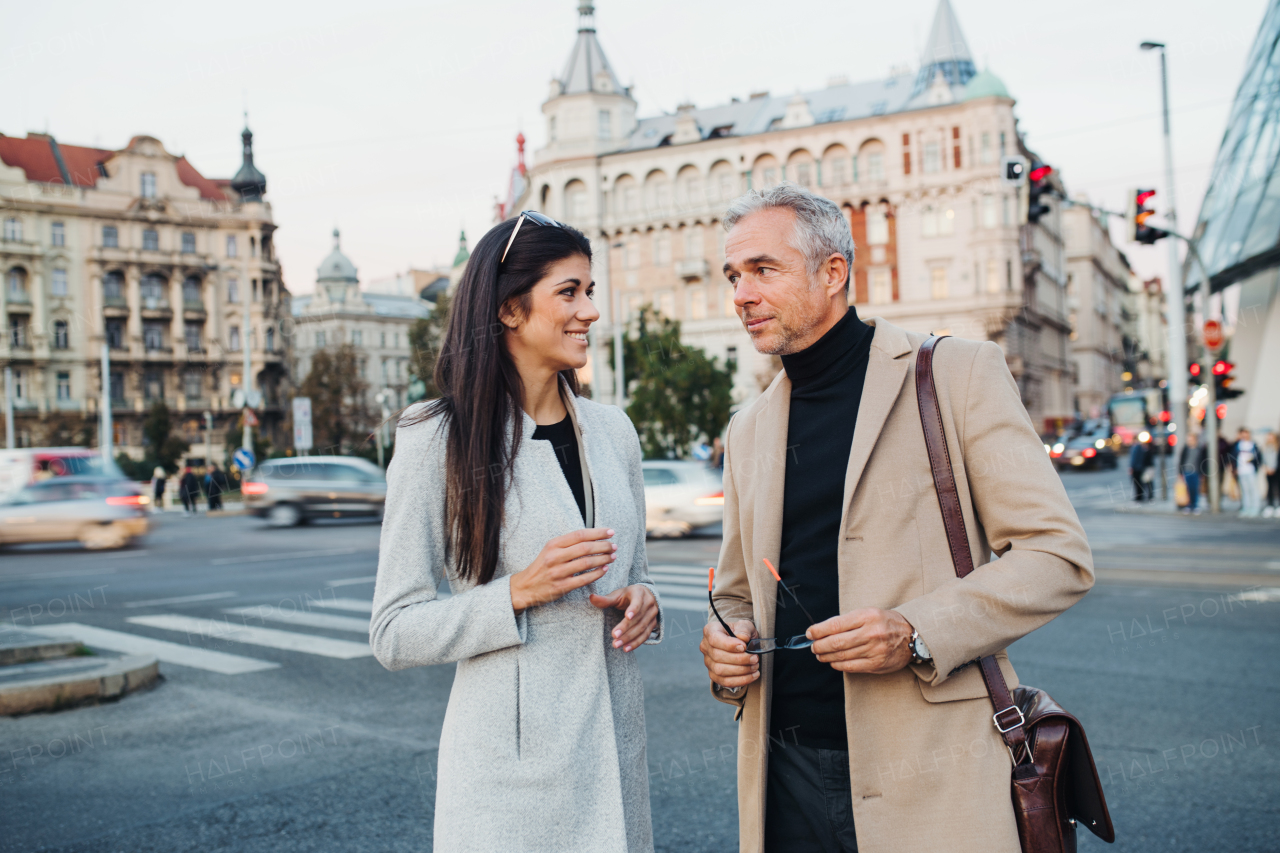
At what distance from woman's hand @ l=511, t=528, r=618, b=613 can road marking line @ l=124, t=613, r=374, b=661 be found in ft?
19.8

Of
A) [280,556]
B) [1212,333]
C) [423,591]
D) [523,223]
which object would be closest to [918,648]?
[423,591]

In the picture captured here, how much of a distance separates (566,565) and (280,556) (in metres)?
16.4

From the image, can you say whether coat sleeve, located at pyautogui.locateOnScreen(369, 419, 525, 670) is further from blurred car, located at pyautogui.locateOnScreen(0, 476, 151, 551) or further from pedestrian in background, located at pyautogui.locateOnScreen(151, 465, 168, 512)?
pedestrian in background, located at pyautogui.locateOnScreen(151, 465, 168, 512)

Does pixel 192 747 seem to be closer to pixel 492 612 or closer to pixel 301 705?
pixel 301 705

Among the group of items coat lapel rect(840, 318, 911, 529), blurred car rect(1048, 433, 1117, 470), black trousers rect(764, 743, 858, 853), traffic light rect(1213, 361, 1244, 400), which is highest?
traffic light rect(1213, 361, 1244, 400)

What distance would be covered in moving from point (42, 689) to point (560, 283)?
18.6 feet

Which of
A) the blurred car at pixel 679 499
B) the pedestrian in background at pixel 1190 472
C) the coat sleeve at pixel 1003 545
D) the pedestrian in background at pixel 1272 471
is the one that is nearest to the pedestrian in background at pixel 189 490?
the blurred car at pixel 679 499

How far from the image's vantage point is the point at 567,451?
2361mm

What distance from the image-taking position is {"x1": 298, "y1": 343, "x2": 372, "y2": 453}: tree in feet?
208

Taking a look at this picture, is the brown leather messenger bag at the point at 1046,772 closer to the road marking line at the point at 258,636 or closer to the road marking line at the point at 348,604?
the road marking line at the point at 258,636

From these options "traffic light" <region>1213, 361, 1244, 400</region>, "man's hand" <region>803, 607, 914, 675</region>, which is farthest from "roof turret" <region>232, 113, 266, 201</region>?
"man's hand" <region>803, 607, 914, 675</region>

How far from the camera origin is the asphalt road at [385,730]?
14.1 ft

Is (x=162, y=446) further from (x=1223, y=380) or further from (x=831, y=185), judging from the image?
(x=1223, y=380)

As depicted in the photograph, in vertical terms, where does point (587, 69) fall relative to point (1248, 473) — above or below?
above
